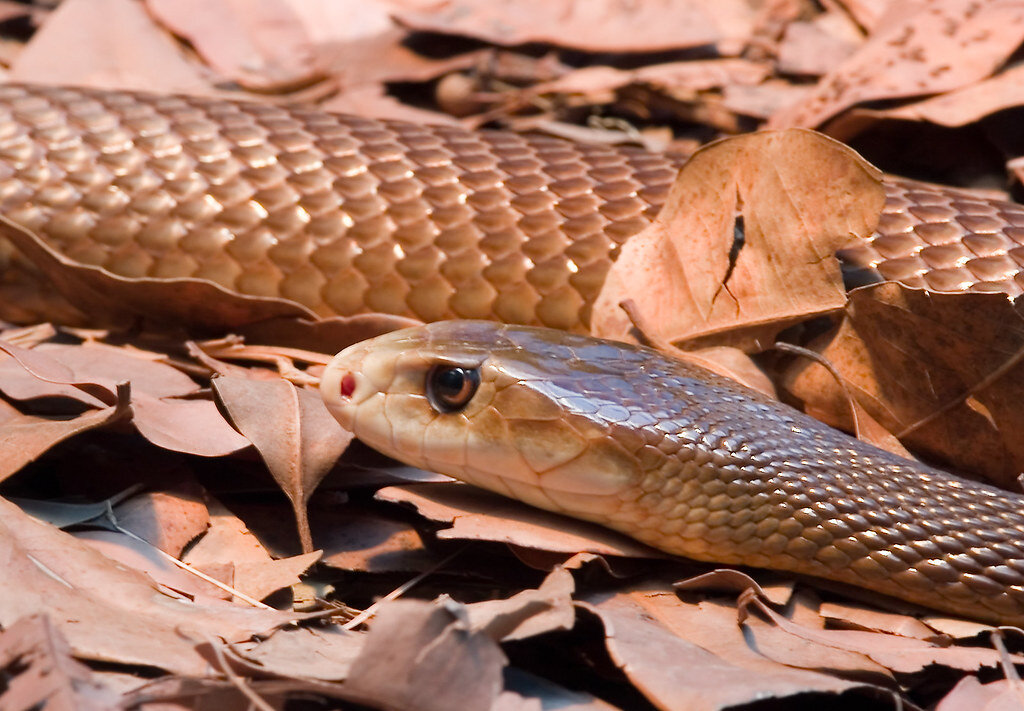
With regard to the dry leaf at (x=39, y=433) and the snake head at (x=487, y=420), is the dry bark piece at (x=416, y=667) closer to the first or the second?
the snake head at (x=487, y=420)

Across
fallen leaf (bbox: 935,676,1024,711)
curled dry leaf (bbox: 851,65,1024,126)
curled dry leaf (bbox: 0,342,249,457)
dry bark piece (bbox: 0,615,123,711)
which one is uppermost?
curled dry leaf (bbox: 851,65,1024,126)

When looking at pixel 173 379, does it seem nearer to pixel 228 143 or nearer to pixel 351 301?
pixel 351 301

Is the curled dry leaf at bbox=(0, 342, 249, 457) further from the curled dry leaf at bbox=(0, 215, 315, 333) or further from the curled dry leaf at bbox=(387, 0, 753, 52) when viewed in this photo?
the curled dry leaf at bbox=(387, 0, 753, 52)

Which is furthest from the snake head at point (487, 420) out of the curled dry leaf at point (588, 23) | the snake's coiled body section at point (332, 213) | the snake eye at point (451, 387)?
the curled dry leaf at point (588, 23)

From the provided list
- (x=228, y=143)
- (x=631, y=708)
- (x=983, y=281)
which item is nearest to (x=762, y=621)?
(x=631, y=708)

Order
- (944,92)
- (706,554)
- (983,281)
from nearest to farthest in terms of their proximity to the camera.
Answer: (706,554) < (983,281) < (944,92)

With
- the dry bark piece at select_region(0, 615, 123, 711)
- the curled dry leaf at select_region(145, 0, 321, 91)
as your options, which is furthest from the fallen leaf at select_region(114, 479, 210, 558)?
the curled dry leaf at select_region(145, 0, 321, 91)
